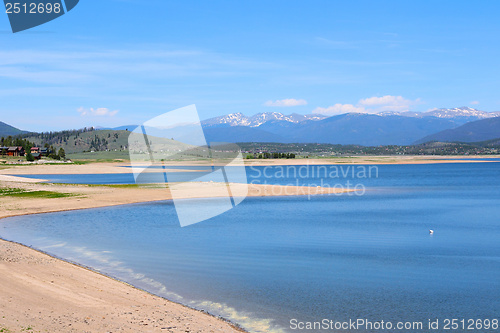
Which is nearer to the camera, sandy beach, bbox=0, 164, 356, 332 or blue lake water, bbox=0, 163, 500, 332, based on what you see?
sandy beach, bbox=0, 164, 356, 332

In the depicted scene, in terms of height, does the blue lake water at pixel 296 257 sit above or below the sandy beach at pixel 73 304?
below

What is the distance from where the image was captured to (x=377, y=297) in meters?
16.5

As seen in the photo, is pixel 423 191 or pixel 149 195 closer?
pixel 149 195

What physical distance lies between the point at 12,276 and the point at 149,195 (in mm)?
35359

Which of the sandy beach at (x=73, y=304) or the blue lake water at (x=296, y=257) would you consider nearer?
the sandy beach at (x=73, y=304)

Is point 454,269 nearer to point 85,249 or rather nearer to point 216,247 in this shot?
point 216,247

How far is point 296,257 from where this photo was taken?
898 inches

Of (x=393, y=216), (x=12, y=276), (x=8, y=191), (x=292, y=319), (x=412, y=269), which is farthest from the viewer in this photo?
(x=8, y=191)

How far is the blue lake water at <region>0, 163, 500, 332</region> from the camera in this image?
15586mm

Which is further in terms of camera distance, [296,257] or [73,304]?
[296,257]

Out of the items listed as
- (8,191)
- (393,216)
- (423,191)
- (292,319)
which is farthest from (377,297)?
(423,191)

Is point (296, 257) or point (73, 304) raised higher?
point (73, 304)

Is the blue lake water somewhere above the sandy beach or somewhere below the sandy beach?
below

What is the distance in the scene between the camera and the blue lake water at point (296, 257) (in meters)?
15.6
